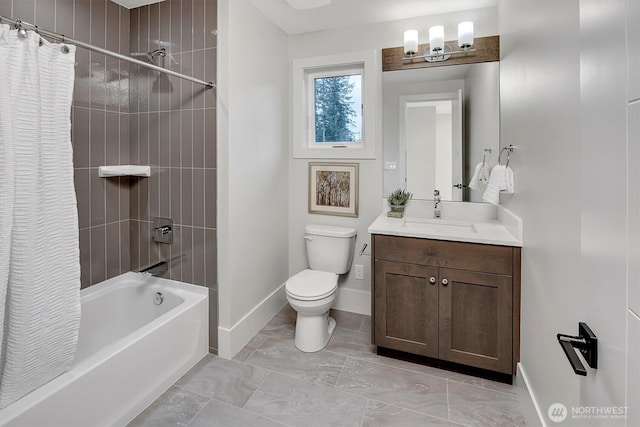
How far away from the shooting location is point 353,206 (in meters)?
2.80

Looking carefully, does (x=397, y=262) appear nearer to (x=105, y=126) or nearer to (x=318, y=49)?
(x=318, y=49)

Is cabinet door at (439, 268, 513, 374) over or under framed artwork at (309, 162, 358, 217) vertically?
under

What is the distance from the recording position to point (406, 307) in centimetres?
210

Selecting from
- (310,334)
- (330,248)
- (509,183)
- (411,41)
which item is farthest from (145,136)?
(509,183)

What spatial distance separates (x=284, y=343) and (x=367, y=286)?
0.87 m

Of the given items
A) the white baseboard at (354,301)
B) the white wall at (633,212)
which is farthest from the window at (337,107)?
the white wall at (633,212)

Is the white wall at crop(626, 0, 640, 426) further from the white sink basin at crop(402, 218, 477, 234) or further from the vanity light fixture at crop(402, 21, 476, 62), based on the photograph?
the vanity light fixture at crop(402, 21, 476, 62)

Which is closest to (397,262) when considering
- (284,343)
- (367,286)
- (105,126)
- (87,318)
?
Result: (367,286)

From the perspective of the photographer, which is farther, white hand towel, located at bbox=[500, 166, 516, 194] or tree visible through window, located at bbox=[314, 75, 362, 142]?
tree visible through window, located at bbox=[314, 75, 362, 142]

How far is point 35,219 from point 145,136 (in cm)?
118

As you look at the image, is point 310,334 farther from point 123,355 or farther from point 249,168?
point 249,168

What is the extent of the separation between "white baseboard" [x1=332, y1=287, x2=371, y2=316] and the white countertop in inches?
29.8

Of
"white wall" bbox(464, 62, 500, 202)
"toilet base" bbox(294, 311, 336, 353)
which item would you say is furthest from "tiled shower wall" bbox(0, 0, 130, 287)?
"white wall" bbox(464, 62, 500, 202)

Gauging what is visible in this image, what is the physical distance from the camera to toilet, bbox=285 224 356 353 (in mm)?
2229
